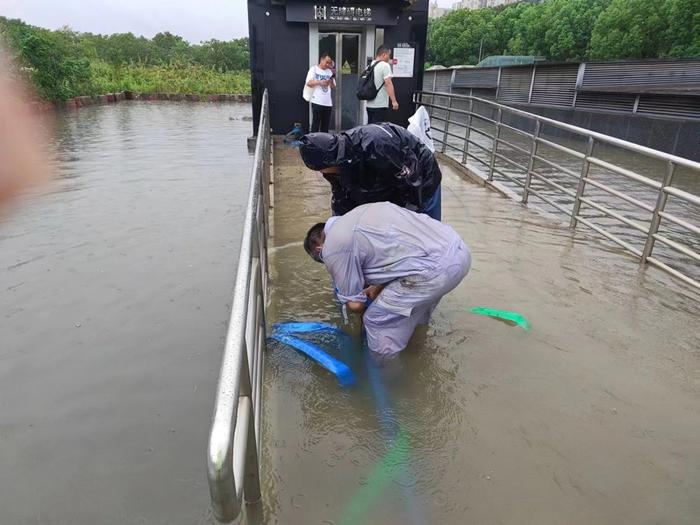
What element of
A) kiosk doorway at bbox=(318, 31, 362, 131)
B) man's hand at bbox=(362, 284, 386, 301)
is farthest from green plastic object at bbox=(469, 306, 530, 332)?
kiosk doorway at bbox=(318, 31, 362, 131)

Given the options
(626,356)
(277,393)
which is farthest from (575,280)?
(277,393)

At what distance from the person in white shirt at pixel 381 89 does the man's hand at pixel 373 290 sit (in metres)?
5.25

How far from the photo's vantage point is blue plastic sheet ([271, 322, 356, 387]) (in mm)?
2918

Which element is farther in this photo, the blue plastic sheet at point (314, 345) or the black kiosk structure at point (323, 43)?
the black kiosk structure at point (323, 43)

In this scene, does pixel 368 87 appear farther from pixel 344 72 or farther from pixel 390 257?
pixel 390 257

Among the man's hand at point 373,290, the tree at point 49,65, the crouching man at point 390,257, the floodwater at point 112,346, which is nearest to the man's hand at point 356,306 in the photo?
the crouching man at point 390,257

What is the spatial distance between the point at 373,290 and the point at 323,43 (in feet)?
26.5

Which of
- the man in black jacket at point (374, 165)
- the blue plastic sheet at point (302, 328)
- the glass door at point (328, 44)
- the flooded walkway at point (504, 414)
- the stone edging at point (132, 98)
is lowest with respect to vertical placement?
the stone edging at point (132, 98)

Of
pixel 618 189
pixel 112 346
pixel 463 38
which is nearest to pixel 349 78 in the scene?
pixel 618 189

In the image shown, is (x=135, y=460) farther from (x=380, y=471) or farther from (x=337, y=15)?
(x=337, y=15)

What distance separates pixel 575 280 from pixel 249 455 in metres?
3.38

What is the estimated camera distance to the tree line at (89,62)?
1805 cm

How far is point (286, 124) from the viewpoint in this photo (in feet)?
33.0

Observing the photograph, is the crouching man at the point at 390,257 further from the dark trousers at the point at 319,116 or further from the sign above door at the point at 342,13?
the sign above door at the point at 342,13
